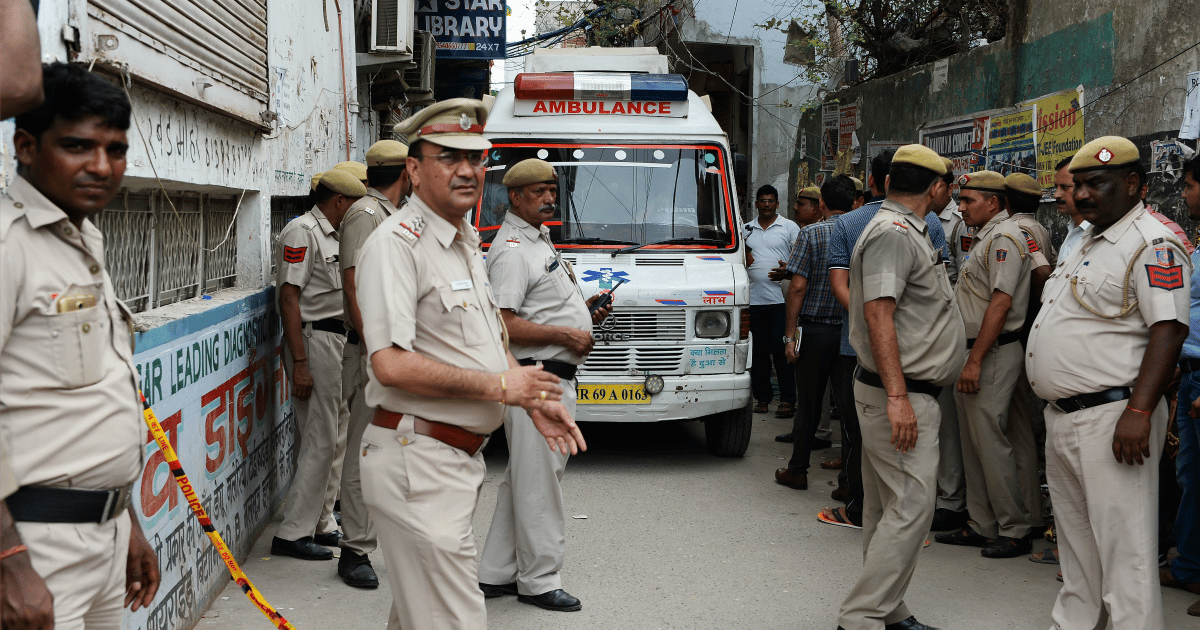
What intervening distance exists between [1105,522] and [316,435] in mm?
3633

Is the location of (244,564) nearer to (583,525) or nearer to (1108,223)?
(583,525)

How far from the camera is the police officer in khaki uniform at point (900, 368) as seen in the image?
374 cm

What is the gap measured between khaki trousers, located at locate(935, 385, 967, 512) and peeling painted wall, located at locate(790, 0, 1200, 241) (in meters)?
1.61

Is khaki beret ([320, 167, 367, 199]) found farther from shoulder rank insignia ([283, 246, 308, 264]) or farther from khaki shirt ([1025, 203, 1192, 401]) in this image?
khaki shirt ([1025, 203, 1192, 401])

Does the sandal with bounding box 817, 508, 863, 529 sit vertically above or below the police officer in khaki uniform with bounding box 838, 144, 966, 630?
below

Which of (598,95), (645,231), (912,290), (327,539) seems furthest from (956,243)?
A: (327,539)

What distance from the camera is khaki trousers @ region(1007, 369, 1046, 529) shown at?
17.2 ft

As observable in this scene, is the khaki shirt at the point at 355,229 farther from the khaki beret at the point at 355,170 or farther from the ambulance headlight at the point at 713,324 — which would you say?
the ambulance headlight at the point at 713,324

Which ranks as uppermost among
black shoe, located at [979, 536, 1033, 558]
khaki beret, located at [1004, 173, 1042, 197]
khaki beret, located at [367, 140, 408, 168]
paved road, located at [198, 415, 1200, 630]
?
khaki beret, located at [367, 140, 408, 168]

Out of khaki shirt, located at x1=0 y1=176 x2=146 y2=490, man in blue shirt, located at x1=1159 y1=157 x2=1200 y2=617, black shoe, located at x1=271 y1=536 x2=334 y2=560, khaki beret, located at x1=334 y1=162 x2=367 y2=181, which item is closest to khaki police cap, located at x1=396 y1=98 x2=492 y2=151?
khaki shirt, located at x1=0 y1=176 x2=146 y2=490

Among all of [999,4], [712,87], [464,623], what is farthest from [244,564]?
[712,87]

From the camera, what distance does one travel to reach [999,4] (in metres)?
9.32

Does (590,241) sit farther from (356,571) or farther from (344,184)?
(356,571)

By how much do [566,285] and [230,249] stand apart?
238 cm
